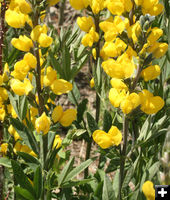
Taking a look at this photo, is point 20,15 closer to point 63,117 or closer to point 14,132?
point 63,117

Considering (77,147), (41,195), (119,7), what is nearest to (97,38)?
(119,7)

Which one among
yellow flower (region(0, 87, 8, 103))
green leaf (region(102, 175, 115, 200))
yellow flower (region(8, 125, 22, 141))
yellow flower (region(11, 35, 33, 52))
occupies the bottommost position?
green leaf (region(102, 175, 115, 200))

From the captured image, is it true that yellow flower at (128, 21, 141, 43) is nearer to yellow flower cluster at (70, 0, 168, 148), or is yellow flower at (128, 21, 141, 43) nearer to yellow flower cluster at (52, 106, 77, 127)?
yellow flower cluster at (70, 0, 168, 148)

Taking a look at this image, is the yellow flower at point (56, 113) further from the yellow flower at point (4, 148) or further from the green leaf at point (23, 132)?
the yellow flower at point (4, 148)

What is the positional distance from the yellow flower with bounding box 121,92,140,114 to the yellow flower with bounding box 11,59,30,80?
341 millimetres

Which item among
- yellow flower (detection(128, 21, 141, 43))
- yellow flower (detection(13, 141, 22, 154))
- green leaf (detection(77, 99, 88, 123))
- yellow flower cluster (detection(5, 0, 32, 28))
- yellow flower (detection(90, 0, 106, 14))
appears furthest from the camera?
green leaf (detection(77, 99, 88, 123))

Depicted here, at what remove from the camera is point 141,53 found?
41.3 inches

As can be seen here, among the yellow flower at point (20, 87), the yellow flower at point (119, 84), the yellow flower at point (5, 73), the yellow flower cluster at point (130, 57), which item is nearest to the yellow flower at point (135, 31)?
the yellow flower cluster at point (130, 57)

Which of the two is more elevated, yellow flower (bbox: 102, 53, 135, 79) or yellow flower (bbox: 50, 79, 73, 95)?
yellow flower (bbox: 102, 53, 135, 79)

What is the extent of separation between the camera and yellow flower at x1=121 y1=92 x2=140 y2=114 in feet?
3.53

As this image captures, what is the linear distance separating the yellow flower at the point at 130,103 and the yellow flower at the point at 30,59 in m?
0.32

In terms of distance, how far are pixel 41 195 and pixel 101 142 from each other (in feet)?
1.06

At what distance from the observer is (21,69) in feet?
3.97

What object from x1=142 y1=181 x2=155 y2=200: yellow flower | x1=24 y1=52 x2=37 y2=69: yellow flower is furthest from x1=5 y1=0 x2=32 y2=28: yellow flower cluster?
x1=142 y1=181 x2=155 y2=200: yellow flower
